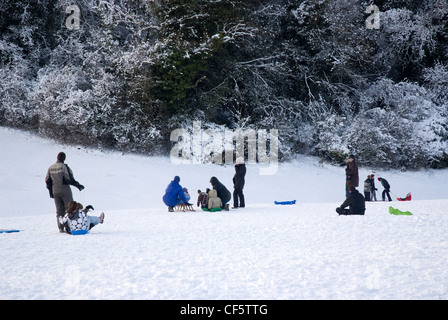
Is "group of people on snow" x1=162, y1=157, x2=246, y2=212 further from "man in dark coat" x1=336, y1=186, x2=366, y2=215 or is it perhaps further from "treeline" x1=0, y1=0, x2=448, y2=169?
"treeline" x1=0, y1=0, x2=448, y2=169

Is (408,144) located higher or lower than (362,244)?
higher

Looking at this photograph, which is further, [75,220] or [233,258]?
[75,220]

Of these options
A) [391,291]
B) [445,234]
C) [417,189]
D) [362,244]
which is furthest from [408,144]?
[391,291]

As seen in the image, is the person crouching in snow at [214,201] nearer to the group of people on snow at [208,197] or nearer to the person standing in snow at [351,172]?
the group of people on snow at [208,197]

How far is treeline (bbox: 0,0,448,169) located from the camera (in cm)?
2030

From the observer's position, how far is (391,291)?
154 inches

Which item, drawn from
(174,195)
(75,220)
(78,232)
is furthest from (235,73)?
(78,232)

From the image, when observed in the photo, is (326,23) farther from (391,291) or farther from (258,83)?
(391,291)

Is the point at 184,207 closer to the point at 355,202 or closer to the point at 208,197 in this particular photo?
the point at 208,197

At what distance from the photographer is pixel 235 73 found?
75.9 feet

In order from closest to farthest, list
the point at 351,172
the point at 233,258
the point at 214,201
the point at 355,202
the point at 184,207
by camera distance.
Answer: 1. the point at 233,258
2. the point at 355,202
3. the point at 214,201
4. the point at 184,207
5. the point at 351,172

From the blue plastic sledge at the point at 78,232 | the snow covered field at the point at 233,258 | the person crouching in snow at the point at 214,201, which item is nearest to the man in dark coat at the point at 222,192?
the person crouching in snow at the point at 214,201

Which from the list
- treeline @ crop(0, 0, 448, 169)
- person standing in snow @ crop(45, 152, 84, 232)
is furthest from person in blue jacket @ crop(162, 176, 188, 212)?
treeline @ crop(0, 0, 448, 169)
